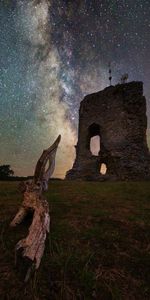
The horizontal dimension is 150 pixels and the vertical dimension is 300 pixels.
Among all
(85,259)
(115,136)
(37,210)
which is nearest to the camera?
(85,259)

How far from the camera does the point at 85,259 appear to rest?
2.11 metres

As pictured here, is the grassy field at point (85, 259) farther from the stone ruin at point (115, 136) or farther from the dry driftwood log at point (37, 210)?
the stone ruin at point (115, 136)

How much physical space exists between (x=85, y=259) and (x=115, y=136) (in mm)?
12692

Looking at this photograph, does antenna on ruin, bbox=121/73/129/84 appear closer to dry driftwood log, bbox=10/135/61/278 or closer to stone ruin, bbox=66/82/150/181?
stone ruin, bbox=66/82/150/181

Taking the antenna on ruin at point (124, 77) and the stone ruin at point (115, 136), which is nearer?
the stone ruin at point (115, 136)

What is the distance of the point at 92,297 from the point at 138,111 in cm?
1389

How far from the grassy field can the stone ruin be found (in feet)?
32.3

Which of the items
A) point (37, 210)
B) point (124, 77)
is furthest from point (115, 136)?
point (37, 210)

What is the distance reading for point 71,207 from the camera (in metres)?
4.23

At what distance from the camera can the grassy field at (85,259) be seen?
1.64m

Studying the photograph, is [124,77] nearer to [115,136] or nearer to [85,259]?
[115,136]

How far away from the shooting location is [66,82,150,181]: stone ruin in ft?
43.5

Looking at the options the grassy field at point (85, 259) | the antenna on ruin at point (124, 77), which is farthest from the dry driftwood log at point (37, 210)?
the antenna on ruin at point (124, 77)

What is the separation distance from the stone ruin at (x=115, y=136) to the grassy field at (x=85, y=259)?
9832 millimetres
